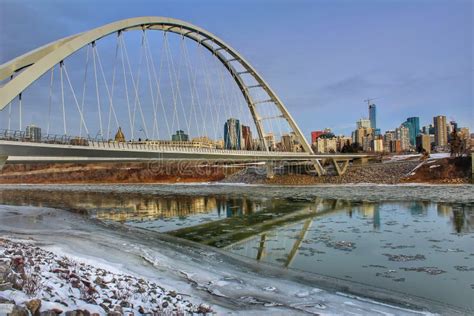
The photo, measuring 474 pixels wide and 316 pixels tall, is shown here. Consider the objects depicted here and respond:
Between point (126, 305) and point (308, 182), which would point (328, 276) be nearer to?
point (126, 305)

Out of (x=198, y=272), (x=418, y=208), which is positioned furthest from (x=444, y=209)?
(x=198, y=272)

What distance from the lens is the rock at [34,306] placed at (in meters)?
5.37

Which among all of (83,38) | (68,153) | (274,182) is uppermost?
(83,38)

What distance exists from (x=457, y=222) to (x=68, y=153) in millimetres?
23258

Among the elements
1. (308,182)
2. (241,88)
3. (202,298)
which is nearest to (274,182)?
(308,182)

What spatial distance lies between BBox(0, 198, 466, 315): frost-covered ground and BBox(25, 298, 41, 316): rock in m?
2.70

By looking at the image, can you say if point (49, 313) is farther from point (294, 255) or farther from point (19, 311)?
point (294, 255)

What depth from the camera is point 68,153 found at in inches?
1012

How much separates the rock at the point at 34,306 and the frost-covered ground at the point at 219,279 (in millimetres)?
2696

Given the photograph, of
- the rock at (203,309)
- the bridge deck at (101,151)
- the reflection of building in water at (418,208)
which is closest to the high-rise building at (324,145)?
the bridge deck at (101,151)

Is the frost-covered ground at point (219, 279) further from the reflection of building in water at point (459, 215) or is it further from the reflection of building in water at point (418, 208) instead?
the reflection of building in water at point (418, 208)

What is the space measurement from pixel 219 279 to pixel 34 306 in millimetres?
5142

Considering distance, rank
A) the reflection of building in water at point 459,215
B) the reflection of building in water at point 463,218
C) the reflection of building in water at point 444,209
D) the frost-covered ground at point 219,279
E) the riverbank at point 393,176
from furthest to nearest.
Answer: the riverbank at point 393,176
the reflection of building in water at point 444,209
the reflection of building in water at point 459,215
the reflection of building in water at point 463,218
the frost-covered ground at point 219,279

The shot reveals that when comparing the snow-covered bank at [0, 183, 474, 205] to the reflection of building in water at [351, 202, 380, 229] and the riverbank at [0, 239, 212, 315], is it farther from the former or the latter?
the riverbank at [0, 239, 212, 315]
